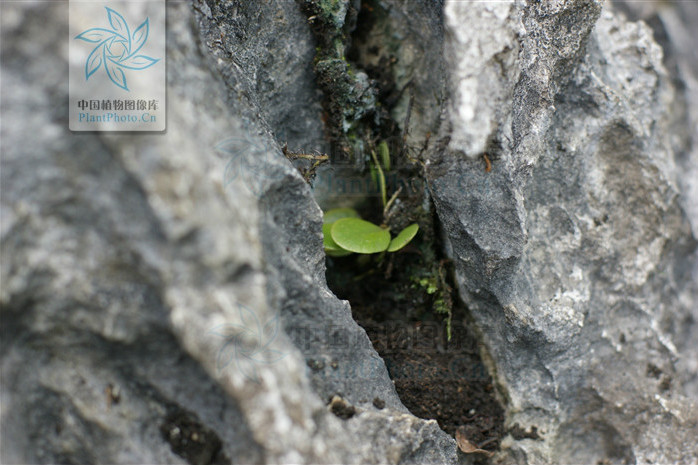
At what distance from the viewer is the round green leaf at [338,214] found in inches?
96.5

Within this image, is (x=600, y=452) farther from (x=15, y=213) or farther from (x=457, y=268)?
(x=15, y=213)

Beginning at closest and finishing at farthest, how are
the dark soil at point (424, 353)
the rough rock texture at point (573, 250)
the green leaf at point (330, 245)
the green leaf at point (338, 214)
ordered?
1. the rough rock texture at point (573, 250)
2. the dark soil at point (424, 353)
3. the green leaf at point (330, 245)
4. the green leaf at point (338, 214)

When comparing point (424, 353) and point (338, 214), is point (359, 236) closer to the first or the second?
point (338, 214)

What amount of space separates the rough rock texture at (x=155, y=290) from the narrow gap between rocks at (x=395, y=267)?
57cm

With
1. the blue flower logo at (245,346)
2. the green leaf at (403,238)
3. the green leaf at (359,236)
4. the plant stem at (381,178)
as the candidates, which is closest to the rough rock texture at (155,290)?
the blue flower logo at (245,346)

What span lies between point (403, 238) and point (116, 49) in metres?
1.31

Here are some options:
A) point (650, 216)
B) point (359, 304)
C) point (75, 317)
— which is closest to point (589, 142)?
point (650, 216)

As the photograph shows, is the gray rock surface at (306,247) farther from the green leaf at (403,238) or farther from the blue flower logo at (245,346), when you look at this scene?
the green leaf at (403,238)

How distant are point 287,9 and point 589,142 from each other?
137cm

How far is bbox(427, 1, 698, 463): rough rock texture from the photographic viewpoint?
2.03 metres

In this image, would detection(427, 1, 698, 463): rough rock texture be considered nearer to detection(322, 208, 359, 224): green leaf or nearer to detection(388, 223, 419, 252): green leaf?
detection(388, 223, 419, 252): green leaf

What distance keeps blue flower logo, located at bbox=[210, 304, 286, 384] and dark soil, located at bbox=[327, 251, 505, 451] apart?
0.90m

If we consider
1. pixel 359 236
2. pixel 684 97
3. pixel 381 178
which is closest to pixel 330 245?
pixel 359 236

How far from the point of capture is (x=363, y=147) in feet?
8.23
